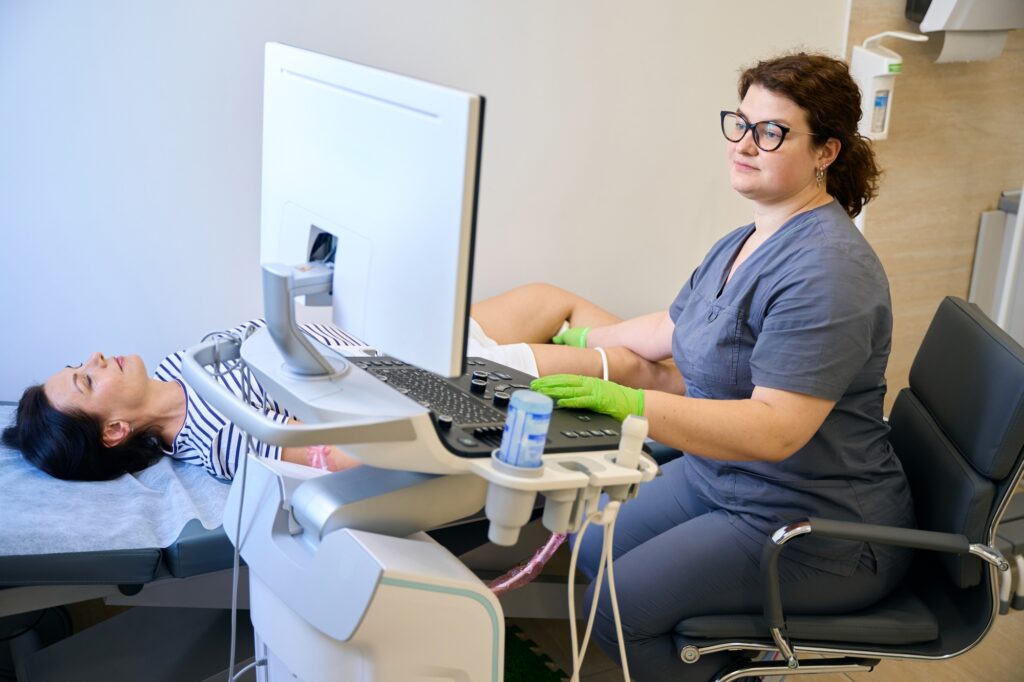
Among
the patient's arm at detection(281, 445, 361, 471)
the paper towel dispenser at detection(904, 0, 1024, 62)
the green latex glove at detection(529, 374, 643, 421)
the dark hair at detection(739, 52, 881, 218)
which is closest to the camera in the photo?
the green latex glove at detection(529, 374, 643, 421)

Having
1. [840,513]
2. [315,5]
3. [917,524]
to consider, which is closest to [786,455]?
[840,513]

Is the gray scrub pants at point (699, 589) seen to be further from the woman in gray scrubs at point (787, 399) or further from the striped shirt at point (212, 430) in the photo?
the striped shirt at point (212, 430)

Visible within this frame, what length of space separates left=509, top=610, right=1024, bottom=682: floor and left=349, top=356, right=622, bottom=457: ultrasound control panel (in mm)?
988

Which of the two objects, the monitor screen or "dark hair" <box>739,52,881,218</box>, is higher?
"dark hair" <box>739,52,881,218</box>

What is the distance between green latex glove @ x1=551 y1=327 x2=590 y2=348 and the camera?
2381 millimetres

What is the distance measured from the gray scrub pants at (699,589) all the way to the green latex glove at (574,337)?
2.52 feet

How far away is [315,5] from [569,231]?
0.91 metres

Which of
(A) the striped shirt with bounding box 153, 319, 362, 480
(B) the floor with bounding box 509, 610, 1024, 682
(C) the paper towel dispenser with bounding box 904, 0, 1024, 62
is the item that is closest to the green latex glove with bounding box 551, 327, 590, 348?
→ (A) the striped shirt with bounding box 153, 319, 362, 480

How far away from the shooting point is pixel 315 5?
2.24 metres

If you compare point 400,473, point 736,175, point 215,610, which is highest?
point 736,175

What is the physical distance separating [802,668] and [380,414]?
34.9 inches

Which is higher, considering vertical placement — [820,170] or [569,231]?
[820,170]

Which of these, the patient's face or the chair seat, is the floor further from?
the patient's face

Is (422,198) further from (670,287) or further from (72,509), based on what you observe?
(670,287)
